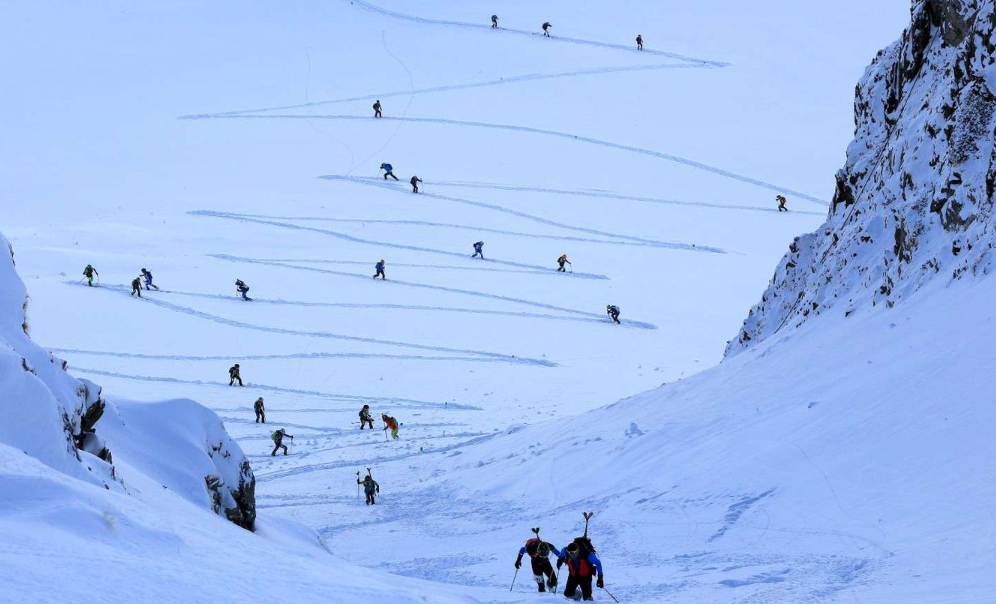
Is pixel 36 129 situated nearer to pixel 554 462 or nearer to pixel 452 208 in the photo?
pixel 452 208

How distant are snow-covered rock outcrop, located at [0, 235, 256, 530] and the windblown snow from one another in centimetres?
5

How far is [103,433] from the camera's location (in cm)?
1457

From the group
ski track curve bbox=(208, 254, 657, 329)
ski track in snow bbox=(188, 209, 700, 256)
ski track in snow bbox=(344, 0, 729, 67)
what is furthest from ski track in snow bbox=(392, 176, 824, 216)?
ski track in snow bbox=(344, 0, 729, 67)

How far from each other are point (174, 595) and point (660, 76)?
222 ft

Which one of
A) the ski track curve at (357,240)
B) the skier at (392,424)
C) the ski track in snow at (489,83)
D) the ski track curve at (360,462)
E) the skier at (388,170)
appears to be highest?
the ski track in snow at (489,83)

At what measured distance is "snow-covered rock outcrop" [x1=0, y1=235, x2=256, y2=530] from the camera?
11.0 meters

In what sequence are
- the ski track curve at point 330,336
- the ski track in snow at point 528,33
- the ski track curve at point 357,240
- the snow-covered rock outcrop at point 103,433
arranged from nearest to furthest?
the snow-covered rock outcrop at point 103,433 → the ski track curve at point 330,336 → the ski track curve at point 357,240 → the ski track in snow at point 528,33

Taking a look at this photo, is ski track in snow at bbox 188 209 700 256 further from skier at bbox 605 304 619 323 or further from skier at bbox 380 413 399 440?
skier at bbox 380 413 399 440

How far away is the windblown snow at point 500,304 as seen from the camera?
41.5ft

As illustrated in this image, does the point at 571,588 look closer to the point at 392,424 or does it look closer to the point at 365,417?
the point at 392,424

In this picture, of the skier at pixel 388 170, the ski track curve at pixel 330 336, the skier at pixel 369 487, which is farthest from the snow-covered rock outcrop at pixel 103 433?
the skier at pixel 388 170

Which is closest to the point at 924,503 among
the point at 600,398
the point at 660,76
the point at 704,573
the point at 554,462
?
the point at 704,573

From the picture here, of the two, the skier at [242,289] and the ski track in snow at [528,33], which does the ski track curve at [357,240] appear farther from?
the ski track in snow at [528,33]

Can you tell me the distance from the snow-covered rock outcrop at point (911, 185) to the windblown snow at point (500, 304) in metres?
0.08
